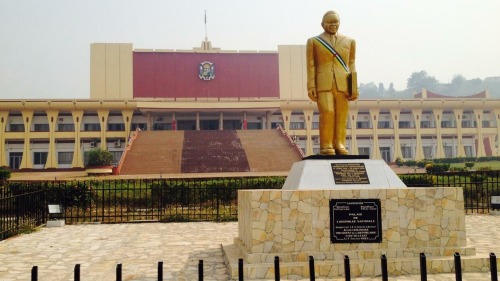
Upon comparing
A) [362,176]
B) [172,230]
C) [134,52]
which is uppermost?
[134,52]

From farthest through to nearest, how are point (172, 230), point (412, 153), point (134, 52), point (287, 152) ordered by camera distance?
point (134, 52) < point (412, 153) < point (287, 152) < point (172, 230)

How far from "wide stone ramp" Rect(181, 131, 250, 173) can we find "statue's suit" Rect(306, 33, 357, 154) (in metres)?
20.4

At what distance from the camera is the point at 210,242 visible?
966 centimetres

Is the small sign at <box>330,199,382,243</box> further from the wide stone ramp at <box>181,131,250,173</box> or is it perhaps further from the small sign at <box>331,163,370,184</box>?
the wide stone ramp at <box>181,131,250,173</box>

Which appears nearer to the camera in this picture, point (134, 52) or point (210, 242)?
point (210, 242)

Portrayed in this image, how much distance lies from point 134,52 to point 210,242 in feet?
130

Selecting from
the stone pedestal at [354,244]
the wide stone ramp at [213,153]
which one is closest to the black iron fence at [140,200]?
the stone pedestal at [354,244]

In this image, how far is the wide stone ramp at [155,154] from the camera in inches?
1128

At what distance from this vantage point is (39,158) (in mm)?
39219

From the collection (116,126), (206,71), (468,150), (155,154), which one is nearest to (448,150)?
(468,150)

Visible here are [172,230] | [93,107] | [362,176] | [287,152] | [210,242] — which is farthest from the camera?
[93,107]

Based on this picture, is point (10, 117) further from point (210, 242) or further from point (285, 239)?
point (285, 239)

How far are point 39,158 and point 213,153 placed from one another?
58.5 ft

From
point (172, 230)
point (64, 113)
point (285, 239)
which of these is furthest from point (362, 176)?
point (64, 113)
